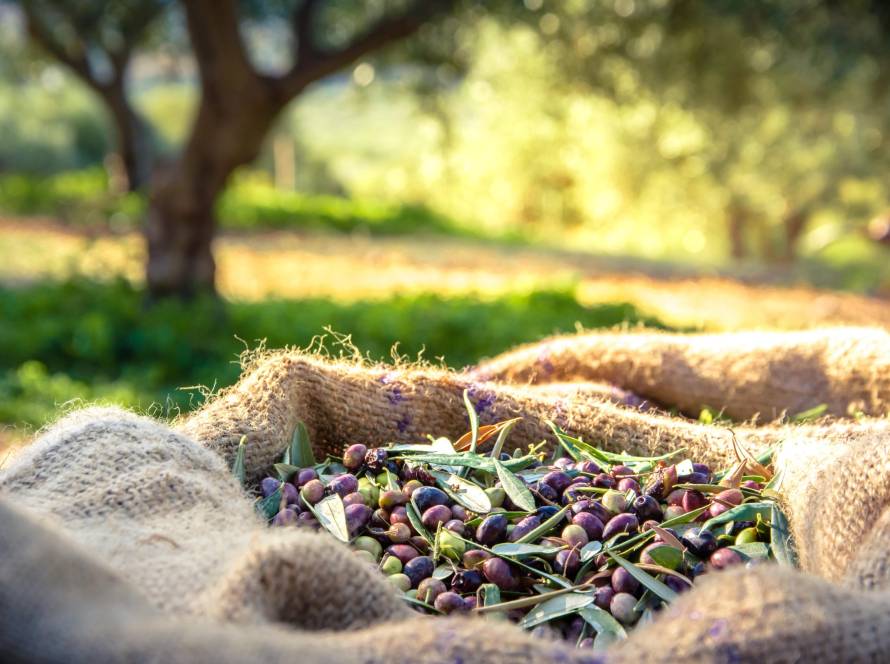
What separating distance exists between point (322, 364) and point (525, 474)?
0.48 metres

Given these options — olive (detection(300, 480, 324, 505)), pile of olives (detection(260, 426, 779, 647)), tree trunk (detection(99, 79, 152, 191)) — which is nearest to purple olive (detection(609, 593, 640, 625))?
pile of olives (detection(260, 426, 779, 647))

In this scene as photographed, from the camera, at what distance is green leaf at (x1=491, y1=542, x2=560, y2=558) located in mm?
1585

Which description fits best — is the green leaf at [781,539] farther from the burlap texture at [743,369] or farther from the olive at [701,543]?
the burlap texture at [743,369]

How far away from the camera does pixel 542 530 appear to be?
1.65m

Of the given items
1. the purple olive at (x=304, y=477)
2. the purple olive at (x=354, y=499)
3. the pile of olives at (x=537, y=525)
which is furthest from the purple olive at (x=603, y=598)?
the purple olive at (x=304, y=477)

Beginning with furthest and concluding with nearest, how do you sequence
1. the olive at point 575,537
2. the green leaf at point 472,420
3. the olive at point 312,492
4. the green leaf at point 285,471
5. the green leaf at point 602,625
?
the green leaf at point 472,420 → the green leaf at point 285,471 → the olive at point 312,492 → the olive at point 575,537 → the green leaf at point 602,625

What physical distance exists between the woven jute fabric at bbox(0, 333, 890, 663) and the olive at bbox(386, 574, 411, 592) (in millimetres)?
243

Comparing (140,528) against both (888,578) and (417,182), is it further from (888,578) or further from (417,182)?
(417,182)

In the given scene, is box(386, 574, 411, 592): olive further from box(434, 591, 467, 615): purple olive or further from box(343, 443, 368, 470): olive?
box(343, 443, 368, 470): olive

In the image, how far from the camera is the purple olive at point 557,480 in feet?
5.89

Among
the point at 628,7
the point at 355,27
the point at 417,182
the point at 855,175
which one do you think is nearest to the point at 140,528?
the point at 628,7

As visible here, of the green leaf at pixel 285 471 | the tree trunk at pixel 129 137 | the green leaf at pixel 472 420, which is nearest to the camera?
the green leaf at pixel 285 471

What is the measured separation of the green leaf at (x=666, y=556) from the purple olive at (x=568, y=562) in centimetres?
12

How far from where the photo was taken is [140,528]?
143cm
